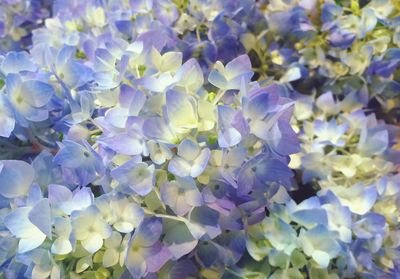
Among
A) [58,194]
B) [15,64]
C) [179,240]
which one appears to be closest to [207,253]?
[179,240]

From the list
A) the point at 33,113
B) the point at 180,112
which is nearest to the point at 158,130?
the point at 180,112

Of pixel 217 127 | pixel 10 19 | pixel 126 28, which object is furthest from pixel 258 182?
pixel 10 19

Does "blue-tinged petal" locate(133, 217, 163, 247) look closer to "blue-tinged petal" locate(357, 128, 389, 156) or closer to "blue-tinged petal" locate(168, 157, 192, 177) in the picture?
"blue-tinged petal" locate(168, 157, 192, 177)

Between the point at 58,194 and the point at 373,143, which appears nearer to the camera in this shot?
the point at 58,194

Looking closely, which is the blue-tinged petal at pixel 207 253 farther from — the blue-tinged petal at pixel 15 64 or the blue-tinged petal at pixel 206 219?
the blue-tinged petal at pixel 15 64

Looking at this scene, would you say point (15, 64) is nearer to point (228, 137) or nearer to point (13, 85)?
point (13, 85)

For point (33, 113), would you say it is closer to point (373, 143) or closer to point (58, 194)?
point (58, 194)

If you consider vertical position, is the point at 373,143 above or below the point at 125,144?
below
